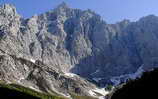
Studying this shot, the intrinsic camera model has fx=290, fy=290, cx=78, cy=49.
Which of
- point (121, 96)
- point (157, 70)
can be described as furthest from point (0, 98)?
point (157, 70)

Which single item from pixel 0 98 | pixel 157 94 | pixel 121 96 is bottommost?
pixel 157 94

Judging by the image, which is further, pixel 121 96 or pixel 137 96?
pixel 121 96

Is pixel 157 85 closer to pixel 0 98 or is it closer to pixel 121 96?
pixel 121 96

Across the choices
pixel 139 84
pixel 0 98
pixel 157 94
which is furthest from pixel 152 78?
pixel 0 98

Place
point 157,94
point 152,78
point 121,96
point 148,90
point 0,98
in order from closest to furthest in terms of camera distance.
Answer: point 157,94
point 148,90
point 152,78
point 121,96
point 0,98

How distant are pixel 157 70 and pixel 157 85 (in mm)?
→ 13300

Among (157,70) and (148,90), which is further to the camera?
(157,70)

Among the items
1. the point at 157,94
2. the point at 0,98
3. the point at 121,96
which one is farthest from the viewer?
the point at 0,98

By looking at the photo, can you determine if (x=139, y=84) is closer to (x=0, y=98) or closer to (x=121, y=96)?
(x=121, y=96)

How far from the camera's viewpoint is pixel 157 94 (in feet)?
276

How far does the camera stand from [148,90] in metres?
90.2

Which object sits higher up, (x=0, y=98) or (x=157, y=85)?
(x=0, y=98)

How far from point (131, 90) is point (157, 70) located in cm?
1156

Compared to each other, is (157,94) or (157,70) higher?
(157,70)
